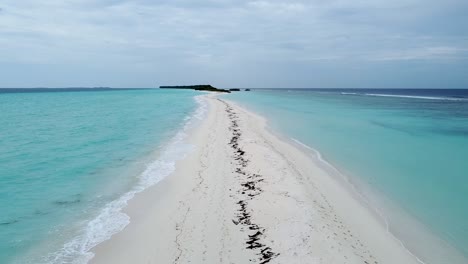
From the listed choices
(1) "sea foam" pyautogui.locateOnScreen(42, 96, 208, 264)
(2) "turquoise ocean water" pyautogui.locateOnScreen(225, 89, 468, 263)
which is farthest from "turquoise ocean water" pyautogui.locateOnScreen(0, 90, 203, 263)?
(2) "turquoise ocean water" pyautogui.locateOnScreen(225, 89, 468, 263)

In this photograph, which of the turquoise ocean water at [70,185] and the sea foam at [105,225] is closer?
the sea foam at [105,225]

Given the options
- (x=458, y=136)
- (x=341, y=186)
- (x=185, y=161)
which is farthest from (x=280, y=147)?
(x=458, y=136)

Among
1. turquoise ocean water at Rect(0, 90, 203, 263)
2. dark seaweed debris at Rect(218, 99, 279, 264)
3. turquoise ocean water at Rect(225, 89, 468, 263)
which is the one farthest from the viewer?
turquoise ocean water at Rect(225, 89, 468, 263)

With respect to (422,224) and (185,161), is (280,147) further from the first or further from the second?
(422,224)

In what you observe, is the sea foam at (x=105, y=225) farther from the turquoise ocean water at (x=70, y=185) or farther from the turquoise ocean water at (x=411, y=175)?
the turquoise ocean water at (x=411, y=175)

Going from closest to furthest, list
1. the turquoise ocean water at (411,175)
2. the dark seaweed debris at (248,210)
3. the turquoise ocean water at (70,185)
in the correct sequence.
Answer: the dark seaweed debris at (248,210) → the turquoise ocean water at (70,185) → the turquoise ocean water at (411,175)

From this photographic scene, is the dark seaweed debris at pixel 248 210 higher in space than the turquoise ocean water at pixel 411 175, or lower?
higher

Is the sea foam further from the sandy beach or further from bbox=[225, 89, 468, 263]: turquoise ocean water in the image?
bbox=[225, 89, 468, 263]: turquoise ocean water

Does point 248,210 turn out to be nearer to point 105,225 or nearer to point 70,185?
point 105,225

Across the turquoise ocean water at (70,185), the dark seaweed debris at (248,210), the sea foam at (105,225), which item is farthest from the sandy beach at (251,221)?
the turquoise ocean water at (70,185)

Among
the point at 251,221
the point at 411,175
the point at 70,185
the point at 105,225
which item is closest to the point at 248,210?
the point at 251,221
